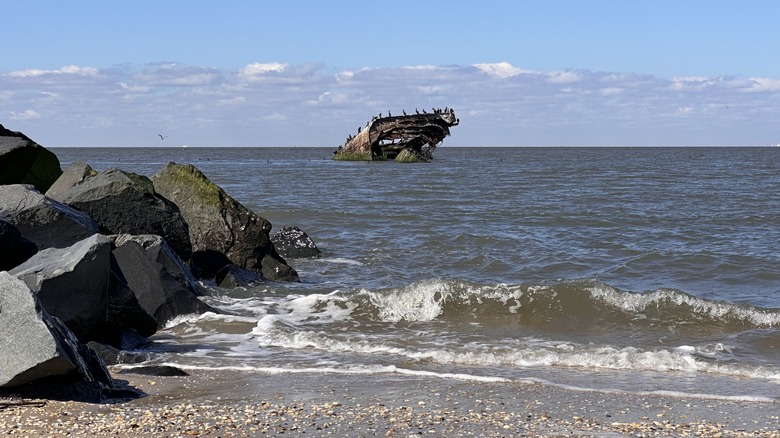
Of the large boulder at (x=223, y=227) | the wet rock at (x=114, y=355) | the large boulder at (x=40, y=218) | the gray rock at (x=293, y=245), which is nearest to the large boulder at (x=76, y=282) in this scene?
the wet rock at (x=114, y=355)

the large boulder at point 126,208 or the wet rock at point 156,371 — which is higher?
the large boulder at point 126,208

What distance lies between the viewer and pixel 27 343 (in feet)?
22.4

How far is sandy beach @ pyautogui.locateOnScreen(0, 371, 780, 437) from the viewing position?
665 cm

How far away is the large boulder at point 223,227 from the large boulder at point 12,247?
4.79 metres

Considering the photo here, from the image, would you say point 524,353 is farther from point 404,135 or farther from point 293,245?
point 404,135

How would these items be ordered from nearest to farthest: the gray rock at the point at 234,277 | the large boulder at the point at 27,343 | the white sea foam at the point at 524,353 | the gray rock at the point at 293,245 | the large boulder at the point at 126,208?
1. the large boulder at the point at 27,343
2. the white sea foam at the point at 524,353
3. the large boulder at the point at 126,208
4. the gray rock at the point at 234,277
5. the gray rock at the point at 293,245

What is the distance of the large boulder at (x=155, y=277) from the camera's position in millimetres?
10805

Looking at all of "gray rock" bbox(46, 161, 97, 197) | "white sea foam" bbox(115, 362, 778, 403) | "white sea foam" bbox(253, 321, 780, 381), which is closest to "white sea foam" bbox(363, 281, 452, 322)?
"white sea foam" bbox(253, 321, 780, 381)

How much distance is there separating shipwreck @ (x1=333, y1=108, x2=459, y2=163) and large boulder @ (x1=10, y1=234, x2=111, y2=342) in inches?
2198

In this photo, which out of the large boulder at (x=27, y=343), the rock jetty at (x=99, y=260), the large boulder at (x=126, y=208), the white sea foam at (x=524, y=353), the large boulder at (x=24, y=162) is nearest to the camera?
the large boulder at (x=27, y=343)

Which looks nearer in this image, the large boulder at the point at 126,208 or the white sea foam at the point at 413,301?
the white sea foam at the point at 413,301

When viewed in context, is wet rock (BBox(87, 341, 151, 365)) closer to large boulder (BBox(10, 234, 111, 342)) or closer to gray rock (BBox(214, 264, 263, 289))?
large boulder (BBox(10, 234, 111, 342))

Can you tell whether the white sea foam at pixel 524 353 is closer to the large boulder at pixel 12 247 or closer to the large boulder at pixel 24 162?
the large boulder at pixel 12 247

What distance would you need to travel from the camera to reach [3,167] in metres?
14.3
